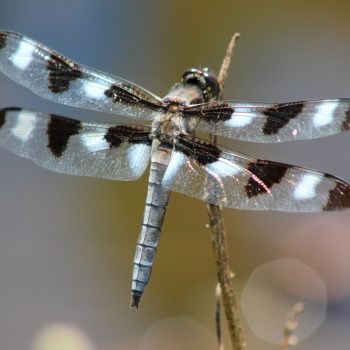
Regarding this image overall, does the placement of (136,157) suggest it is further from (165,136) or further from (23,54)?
(23,54)

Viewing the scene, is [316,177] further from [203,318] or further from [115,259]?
[115,259]

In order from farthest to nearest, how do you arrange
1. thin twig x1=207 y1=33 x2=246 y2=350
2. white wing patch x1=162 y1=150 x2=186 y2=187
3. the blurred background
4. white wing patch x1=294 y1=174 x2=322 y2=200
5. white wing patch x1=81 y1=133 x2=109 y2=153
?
1. the blurred background
2. white wing patch x1=81 y1=133 x2=109 y2=153
3. white wing patch x1=162 y1=150 x2=186 y2=187
4. white wing patch x1=294 y1=174 x2=322 y2=200
5. thin twig x1=207 y1=33 x2=246 y2=350

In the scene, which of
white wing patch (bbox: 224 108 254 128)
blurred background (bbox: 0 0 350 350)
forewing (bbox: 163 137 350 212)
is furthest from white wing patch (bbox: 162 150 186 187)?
blurred background (bbox: 0 0 350 350)

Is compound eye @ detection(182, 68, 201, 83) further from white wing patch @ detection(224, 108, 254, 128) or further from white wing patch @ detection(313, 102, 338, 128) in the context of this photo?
white wing patch @ detection(313, 102, 338, 128)

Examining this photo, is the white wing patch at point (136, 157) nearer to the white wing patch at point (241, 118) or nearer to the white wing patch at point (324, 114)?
the white wing patch at point (241, 118)

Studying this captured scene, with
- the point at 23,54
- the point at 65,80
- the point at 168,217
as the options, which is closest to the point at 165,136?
the point at 65,80

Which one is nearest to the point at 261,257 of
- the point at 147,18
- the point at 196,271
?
the point at 196,271
